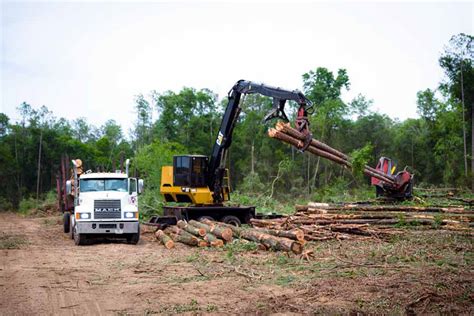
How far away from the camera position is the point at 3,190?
174ft

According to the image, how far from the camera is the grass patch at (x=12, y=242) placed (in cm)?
1833

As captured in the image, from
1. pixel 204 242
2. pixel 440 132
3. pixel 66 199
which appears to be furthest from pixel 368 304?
pixel 440 132

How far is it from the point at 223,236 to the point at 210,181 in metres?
5.36

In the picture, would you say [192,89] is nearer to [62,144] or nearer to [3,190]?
[62,144]

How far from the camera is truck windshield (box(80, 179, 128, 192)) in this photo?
1912cm

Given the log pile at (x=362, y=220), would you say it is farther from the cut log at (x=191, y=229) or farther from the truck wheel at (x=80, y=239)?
the truck wheel at (x=80, y=239)

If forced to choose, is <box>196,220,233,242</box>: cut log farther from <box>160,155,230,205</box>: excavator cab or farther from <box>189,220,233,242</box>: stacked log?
<box>160,155,230,205</box>: excavator cab

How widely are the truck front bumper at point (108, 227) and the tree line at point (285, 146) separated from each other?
62.5 ft

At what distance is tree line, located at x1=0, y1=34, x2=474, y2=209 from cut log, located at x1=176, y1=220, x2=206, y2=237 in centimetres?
1745

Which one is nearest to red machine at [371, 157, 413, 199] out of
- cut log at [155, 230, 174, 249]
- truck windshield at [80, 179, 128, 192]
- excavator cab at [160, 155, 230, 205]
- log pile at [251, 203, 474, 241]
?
log pile at [251, 203, 474, 241]

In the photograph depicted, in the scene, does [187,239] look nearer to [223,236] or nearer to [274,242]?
[223,236]

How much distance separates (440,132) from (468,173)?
348 inches

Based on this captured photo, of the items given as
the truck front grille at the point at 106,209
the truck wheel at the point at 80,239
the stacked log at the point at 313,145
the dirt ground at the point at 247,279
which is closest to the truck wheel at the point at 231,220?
the stacked log at the point at 313,145

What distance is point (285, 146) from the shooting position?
5450 centimetres
